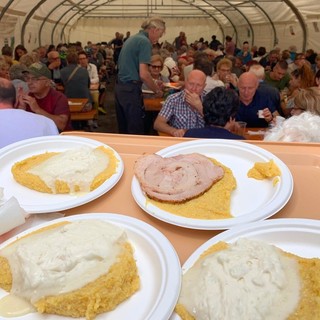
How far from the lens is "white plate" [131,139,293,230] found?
95 centimetres

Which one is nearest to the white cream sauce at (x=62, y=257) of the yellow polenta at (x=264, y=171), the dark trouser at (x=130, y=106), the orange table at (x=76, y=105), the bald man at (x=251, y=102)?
the yellow polenta at (x=264, y=171)

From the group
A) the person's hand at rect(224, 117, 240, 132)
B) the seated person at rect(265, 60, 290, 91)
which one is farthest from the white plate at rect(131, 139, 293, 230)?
the seated person at rect(265, 60, 290, 91)

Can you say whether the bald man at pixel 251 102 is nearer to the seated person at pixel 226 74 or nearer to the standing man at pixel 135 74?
the standing man at pixel 135 74

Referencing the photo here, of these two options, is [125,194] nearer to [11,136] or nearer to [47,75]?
[11,136]

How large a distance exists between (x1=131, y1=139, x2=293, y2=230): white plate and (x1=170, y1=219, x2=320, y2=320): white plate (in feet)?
0.16

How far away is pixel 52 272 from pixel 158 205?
0.38m

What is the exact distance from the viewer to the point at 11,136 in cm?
173

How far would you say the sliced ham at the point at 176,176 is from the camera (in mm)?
1073

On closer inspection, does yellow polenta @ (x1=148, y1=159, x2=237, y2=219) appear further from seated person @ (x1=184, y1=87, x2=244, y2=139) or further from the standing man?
the standing man

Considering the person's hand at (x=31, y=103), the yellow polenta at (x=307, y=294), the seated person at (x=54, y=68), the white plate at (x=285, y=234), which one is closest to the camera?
the yellow polenta at (x=307, y=294)

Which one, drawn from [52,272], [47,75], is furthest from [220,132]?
[47,75]

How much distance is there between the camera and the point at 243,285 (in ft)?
2.39

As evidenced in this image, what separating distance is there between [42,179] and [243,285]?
2.45ft

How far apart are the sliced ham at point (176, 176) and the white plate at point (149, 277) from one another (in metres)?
0.17
